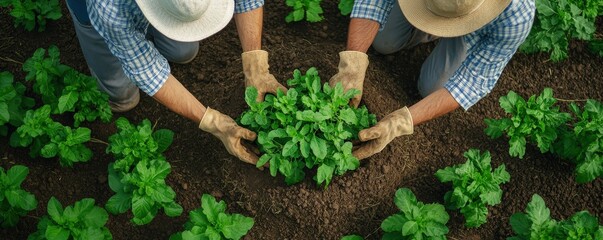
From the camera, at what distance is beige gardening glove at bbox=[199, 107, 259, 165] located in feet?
12.7

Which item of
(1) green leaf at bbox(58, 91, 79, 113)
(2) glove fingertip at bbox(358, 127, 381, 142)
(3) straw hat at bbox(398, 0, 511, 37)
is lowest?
(1) green leaf at bbox(58, 91, 79, 113)

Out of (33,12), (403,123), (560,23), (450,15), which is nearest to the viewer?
(450,15)

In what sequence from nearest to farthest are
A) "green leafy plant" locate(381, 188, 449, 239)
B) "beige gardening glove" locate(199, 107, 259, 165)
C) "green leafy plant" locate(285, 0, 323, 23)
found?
"green leafy plant" locate(381, 188, 449, 239) → "beige gardening glove" locate(199, 107, 259, 165) → "green leafy plant" locate(285, 0, 323, 23)

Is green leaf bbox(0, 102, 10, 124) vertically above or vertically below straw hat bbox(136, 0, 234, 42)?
below

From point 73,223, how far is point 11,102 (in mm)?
1078

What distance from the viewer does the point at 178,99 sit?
388 cm

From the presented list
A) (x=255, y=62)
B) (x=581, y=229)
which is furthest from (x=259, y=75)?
(x=581, y=229)

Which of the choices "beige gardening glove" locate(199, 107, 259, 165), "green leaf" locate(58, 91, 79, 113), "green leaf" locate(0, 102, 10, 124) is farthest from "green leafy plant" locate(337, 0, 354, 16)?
"green leaf" locate(0, 102, 10, 124)

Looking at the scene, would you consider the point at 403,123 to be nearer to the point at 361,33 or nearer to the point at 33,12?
the point at 361,33

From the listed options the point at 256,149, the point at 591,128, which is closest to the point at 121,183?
the point at 256,149

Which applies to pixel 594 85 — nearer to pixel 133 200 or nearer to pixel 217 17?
pixel 217 17

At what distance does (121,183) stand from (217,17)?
1.27m

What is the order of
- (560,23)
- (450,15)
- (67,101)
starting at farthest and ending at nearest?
(560,23) < (67,101) < (450,15)

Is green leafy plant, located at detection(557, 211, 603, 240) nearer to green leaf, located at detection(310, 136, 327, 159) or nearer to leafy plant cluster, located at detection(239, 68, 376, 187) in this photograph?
leafy plant cluster, located at detection(239, 68, 376, 187)
